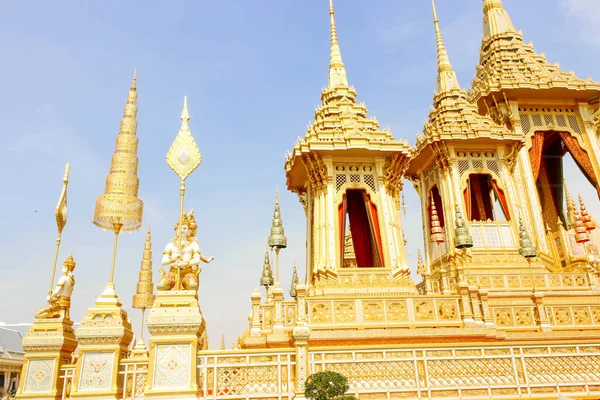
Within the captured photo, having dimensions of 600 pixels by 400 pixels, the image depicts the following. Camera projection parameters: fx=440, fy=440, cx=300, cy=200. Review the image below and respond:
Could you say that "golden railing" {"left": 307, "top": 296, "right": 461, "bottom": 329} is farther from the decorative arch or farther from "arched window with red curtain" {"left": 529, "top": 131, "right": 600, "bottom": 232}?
"arched window with red curtain" {"left": 529, "top": 131, "right": 600, "bottom": 232}

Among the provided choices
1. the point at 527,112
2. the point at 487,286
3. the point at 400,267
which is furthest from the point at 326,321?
the point at 527,112

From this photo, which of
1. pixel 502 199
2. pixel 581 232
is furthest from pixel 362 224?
pixel 581 232

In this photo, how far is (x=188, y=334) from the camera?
23.0ft

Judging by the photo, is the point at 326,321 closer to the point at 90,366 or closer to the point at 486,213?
the point at 90,366

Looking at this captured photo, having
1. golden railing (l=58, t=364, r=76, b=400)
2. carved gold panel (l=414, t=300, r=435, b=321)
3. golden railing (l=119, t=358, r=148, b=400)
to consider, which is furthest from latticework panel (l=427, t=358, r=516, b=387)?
golden railing (l=58, t=364, r=76, b=400)

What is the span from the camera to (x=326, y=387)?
20.8 feet

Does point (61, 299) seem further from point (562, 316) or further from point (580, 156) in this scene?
point (580, 156)

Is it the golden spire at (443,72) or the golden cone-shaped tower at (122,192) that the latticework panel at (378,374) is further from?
the golden spire at (443,72)

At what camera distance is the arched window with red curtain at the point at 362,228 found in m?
15.3

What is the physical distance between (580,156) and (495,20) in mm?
9865

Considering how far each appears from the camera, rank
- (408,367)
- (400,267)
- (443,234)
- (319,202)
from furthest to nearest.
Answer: (443,234) < (319,202) < (400,267) < (408,367)

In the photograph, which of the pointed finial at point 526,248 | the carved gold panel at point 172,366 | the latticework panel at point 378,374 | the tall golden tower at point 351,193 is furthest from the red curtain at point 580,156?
the carved gold panel at point 172,366

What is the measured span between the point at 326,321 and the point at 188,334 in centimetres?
530

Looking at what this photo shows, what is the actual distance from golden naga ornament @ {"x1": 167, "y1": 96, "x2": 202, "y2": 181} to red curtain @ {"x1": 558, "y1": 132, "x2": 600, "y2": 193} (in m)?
20.8
